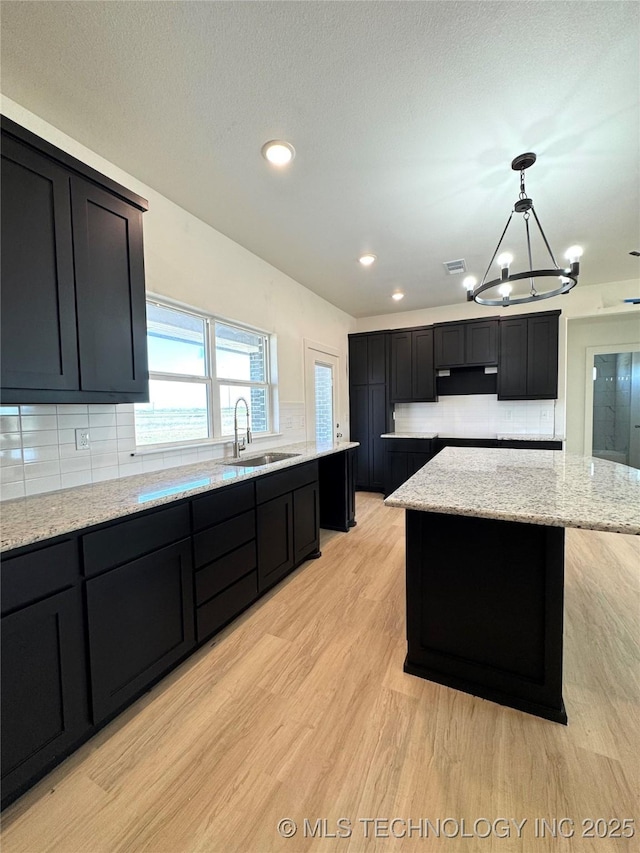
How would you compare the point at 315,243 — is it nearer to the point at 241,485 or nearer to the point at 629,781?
the point at 241,485

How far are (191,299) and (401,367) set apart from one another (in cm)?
343

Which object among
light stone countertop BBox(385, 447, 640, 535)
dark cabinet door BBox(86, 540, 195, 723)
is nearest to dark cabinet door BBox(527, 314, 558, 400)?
light stone countertop BBox(385, 447, 640, 535)

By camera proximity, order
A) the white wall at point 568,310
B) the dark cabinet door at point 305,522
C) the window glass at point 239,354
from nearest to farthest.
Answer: the dark cabinet door at point 305,522
the window glass at point 239,354
the white wall at point 568,310

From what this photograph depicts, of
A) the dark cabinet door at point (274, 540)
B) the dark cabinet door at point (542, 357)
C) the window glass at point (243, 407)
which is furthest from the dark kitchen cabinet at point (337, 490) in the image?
the dark cabinet door at point (542, 357)

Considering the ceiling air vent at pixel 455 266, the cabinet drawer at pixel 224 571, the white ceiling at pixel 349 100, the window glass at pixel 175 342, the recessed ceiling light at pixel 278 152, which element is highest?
the ceiling air vent at pixel 455 266

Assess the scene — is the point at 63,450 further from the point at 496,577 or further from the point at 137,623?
the point at 496,577

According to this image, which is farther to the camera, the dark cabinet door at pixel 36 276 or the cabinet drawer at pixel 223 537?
the cabinet drawer at pixel 223 537

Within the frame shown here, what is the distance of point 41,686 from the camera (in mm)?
1199

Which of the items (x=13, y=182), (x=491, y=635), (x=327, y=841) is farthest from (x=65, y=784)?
(x=13, y=182)

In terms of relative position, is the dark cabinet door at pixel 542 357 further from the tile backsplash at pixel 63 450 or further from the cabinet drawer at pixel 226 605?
the tile backsplash at pixel 63 450

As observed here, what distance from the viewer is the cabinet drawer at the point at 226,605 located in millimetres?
1864

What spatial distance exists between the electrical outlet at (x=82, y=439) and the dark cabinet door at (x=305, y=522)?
1435 millimetres

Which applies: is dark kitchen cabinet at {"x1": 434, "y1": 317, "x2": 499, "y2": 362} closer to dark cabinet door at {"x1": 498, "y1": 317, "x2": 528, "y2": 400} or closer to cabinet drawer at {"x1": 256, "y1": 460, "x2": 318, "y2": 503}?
dark cabinet door at {"x1": 498, "y1": 317, "x2": 528, "y2": 400}

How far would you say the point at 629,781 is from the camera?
1.21 metres
